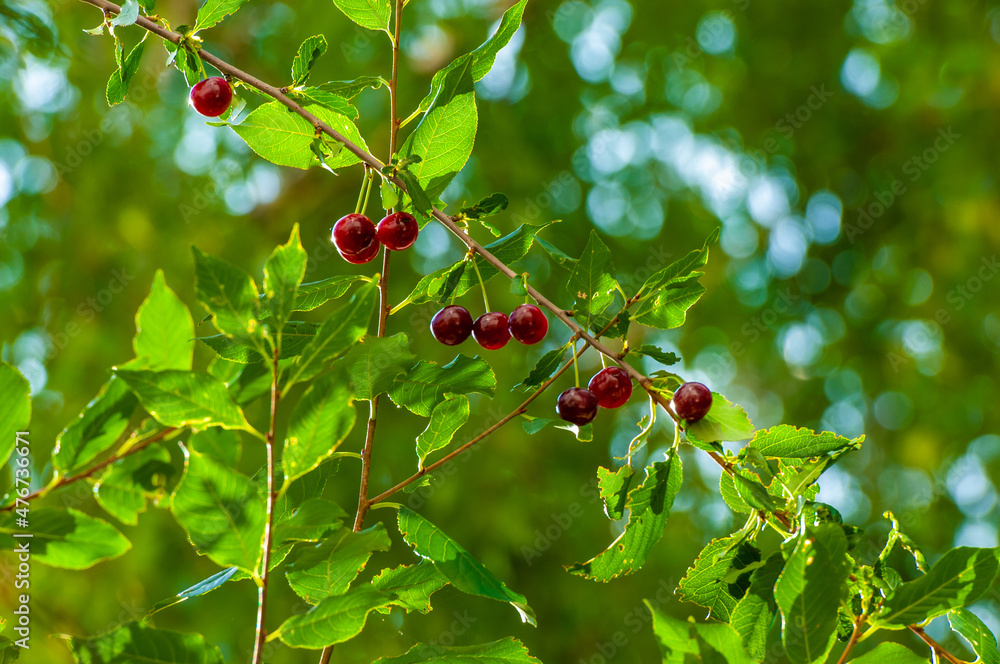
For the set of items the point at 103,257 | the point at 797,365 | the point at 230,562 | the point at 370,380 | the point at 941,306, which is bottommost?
the point at 103,257

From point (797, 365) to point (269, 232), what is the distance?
2.99 meters

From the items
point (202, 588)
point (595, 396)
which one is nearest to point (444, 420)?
point (595, 396)

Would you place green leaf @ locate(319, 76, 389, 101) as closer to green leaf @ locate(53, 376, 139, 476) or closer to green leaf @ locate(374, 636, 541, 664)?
green leaf @ locate(53, 376, 139, 476)

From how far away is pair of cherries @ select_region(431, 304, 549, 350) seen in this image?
32.1 inches

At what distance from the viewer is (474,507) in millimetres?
3158

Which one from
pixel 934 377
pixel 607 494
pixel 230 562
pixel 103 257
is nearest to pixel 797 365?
pixel 934 377

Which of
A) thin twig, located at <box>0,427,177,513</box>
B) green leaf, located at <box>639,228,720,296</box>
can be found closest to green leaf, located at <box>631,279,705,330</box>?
green leaf, located at <box>639,228,720,296</box>

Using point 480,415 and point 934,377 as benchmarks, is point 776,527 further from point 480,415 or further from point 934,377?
point 934,377

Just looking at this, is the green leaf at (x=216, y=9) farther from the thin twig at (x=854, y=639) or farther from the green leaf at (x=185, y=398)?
the thin twig at (x=854, y=639)

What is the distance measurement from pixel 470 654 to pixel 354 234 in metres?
0.43

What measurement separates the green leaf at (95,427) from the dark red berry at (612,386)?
0.42 meters

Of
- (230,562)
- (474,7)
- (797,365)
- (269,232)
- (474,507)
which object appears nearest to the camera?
(230,562)

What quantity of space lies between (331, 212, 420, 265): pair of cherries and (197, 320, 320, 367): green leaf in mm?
125

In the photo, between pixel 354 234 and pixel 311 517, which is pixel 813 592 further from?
pixel 354 234
